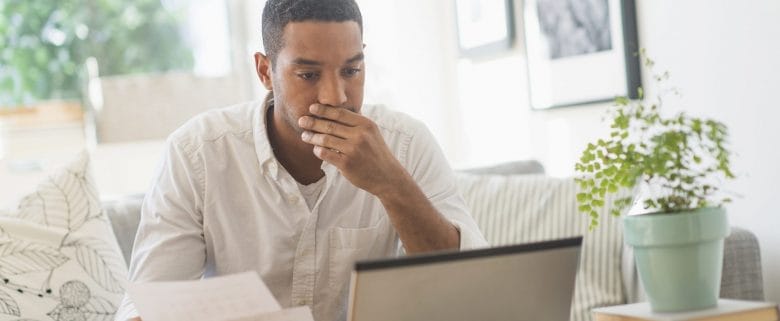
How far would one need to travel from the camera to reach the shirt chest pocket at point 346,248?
182 centimetres

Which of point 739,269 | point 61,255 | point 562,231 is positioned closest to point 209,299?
point 61,255

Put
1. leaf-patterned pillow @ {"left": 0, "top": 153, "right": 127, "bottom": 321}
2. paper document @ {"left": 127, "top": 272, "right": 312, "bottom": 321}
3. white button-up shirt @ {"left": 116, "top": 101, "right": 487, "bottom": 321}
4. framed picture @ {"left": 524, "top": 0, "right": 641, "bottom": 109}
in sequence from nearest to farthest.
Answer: paper document @ {"left": 127, "top": 272, "right": 312, "bottom": 321} < white button-up shirt @ {"left": 116, "top": 101, "right": 487, "bottom": 321} < leaf-patterned pillow @ {"left": 0, "top": 153, "right": 127, "bottom": 321} < framed picture @ {"left": 524, "top": 0, "right": 641, "bottom": 109}

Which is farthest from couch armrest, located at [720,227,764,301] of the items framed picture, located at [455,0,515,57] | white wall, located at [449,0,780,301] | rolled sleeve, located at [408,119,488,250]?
framed picture, located at [455,0,515,57]

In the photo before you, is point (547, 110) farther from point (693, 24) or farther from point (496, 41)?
point (693, 24)

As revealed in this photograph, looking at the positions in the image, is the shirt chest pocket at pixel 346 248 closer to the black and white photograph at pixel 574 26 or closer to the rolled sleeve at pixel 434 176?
the rolled sleeve at pixel 434 176

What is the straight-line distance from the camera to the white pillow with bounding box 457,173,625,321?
7.97ft

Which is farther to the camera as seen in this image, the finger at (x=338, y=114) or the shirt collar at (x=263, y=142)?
the shirt collar at (x=263, y=142)

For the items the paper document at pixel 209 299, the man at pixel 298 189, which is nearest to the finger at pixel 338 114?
the man at pixel 298 189

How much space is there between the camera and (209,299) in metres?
1.34

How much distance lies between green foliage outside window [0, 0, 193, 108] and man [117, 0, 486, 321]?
2910 millimetres

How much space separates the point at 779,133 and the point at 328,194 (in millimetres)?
984

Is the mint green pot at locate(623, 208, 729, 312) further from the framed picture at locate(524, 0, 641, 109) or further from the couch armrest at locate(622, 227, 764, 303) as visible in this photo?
the framed picture at locate(524, 0, 641, 109)

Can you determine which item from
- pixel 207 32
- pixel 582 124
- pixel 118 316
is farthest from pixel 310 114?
pixel 207 32

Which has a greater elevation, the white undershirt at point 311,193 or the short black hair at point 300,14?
the short black hair at point 300,14
